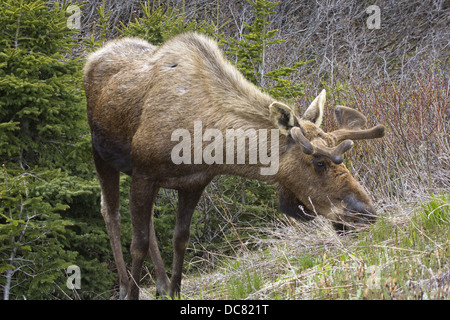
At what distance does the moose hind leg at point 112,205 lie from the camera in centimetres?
627

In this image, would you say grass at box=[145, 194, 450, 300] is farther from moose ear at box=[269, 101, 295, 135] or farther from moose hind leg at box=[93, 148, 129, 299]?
moose ear at box=[269, 101, 295, 135]

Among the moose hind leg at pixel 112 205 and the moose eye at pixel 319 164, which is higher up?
the moose eye at pixel 319 164

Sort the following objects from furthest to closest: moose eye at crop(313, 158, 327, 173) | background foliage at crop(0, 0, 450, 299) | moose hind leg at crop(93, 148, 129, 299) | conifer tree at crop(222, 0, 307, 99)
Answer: conifer tree at crop(222, 0, 307, 99)
moose hind leg at crop(93, 148, 129, 299)
background foliage at crop(0, 0, 450, 299)
moose eye at crop(313, 158, 327, 173)

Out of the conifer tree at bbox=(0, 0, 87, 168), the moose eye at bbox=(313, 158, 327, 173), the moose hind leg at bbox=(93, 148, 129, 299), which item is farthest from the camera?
the conifer tree at bbox=(0, 0, 87, 168)

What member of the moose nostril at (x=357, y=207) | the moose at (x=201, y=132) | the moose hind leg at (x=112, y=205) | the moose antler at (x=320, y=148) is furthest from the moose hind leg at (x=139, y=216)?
the moose nostril at (x=357, y=207)

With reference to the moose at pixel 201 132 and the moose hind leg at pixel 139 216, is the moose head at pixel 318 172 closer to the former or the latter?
the moose at pixel 201 132

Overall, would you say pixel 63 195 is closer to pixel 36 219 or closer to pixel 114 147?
pixel 36 219

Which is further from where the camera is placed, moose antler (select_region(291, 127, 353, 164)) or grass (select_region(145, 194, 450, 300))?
moose antler (select_region(291, 127, 353, 164))

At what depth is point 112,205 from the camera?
6391 mm

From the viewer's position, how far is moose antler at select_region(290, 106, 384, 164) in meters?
4.65

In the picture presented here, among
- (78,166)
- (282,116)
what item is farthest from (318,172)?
(78,166)

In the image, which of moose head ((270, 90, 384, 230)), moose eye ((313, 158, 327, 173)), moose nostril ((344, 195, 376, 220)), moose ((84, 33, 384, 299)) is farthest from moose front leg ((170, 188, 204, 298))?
moose nostril ((344, 195, 376, 220))

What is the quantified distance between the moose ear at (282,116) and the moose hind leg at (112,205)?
7.03ft

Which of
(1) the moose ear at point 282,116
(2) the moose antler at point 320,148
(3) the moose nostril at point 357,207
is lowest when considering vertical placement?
(3) the moose nostril at point 357,207
